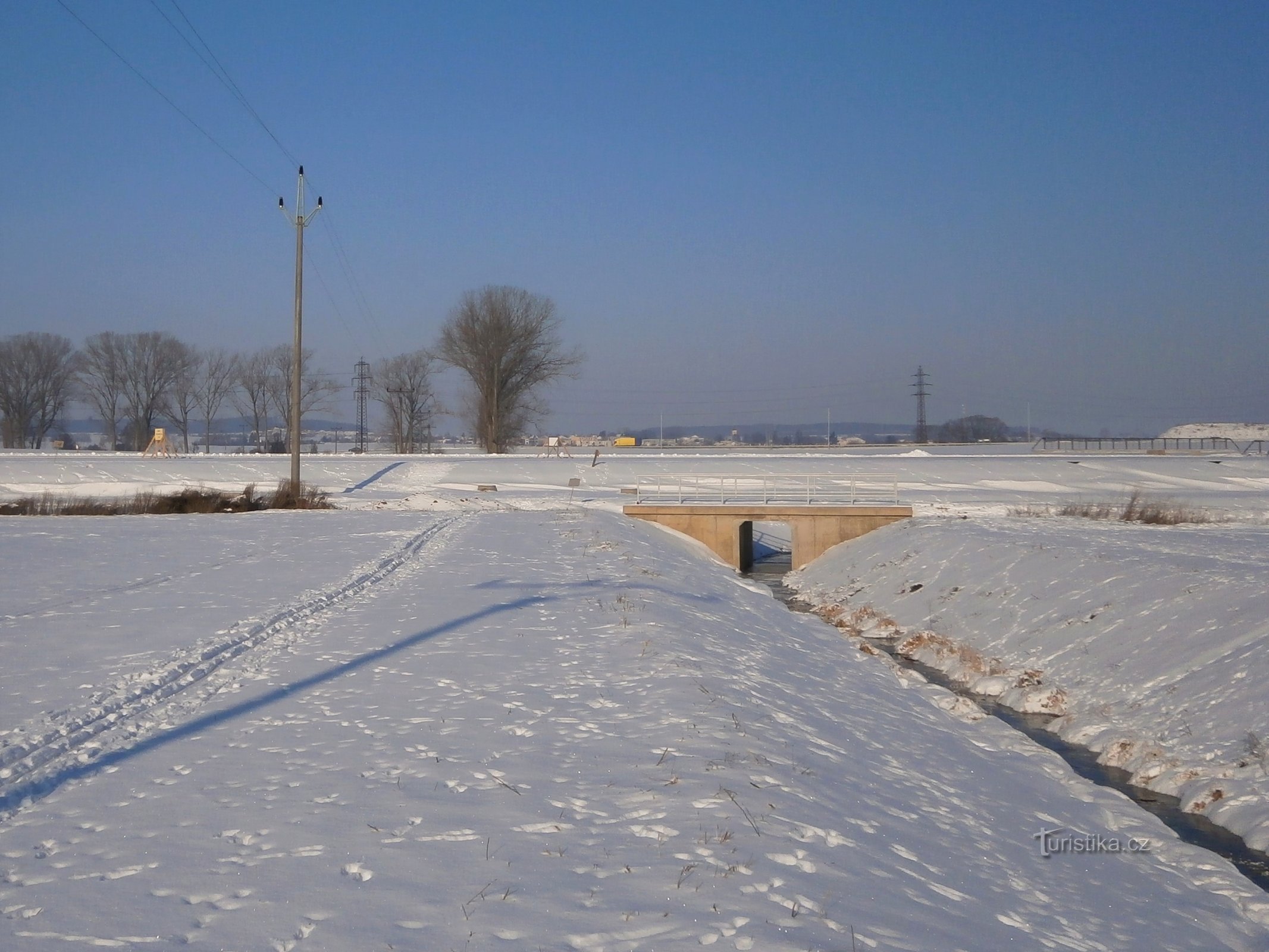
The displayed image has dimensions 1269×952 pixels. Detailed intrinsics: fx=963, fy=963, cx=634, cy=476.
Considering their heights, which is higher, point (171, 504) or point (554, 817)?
point (171, 504)

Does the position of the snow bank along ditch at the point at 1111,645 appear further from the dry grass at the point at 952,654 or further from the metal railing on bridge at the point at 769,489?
the metal railing on bridge at the point at 769,489

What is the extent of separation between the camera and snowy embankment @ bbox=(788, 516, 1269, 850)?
11500mm

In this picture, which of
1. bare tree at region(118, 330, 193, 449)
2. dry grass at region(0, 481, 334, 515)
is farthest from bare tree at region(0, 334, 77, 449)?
dry grass at region(0, 481, 334, 515)

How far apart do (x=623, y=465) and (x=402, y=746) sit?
4675cm

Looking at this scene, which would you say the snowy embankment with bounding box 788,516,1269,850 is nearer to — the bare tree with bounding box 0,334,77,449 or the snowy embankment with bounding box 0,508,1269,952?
the snowy embankment with bounding box 0,508,1269,952

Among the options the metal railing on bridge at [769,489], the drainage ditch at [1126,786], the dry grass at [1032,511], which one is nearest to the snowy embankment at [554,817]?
the drainage ditch at [1126,786]

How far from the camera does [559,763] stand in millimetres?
7547

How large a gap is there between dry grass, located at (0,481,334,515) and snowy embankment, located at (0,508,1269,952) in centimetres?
2305

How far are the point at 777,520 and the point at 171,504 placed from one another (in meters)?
21.9

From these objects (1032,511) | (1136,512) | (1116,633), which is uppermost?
(1136,512)

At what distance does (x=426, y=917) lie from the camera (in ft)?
16.4

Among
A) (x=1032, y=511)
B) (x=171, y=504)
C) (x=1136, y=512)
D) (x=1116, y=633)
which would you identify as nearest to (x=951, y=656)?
(x=1116, y=633)

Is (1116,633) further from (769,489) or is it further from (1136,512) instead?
(769,489)

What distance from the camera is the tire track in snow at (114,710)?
678 cm
